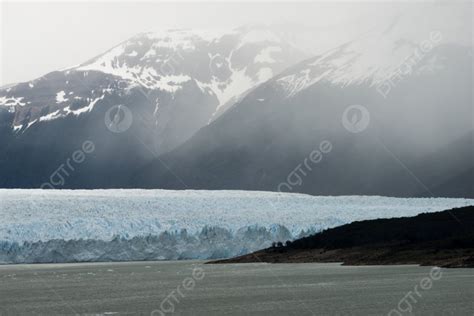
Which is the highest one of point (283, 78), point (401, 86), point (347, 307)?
point (283, 78)

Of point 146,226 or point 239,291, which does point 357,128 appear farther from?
point 239,291

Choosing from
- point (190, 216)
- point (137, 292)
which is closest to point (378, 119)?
point (190, 216)

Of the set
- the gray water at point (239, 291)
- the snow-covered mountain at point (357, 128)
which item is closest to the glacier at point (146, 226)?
the gray water at point (239, 291)

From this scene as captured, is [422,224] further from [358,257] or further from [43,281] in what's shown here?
[43,281]

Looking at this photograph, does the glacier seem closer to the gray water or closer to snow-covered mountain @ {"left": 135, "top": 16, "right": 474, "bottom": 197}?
the gray water

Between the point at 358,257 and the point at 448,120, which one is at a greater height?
the point at 448,120

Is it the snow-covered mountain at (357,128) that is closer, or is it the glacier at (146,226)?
the glacier at (146,226)

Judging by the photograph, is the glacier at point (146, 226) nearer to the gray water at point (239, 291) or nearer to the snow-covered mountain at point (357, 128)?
the gray water at point (239, 291)
